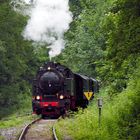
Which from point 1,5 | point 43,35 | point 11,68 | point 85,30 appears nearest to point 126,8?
point 43,35

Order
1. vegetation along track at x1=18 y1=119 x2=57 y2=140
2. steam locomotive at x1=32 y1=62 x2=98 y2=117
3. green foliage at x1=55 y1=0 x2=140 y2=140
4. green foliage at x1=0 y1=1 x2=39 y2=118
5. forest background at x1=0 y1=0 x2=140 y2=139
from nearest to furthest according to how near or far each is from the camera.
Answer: green foliage at x1=55 y1=0 x2=140 y2=140
forest background at x1=0 y1=0 x2=140 y2=139
vegetation along track at x1=18 y1=119 x2=57 y2=140
steam locomotive at x1=32 y1=62 x2=98 y2=117
green foliage at x1=0 y1=1 x2=39 y2=118

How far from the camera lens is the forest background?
14.4 metres

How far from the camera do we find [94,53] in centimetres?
3725

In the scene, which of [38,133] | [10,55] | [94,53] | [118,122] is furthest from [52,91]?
[10,55]

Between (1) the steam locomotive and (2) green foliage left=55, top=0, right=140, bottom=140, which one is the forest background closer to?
(2) green foliage left=55, top=0, right=140, bottom=140

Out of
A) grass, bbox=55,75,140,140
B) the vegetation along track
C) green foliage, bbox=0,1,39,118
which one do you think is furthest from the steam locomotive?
green foliage, bbox=0,1,39,118

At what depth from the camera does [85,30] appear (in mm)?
39812

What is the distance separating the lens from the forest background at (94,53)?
1440cm

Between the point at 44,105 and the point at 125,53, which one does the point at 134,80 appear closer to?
the point at 125,53

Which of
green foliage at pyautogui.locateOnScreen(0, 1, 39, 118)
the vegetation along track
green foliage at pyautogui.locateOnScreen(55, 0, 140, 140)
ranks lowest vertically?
the vegetation along track

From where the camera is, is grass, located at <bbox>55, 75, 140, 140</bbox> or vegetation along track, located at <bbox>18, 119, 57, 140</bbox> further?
vegetation along track, located at <bbox>18, 119, 57, 140</bbox>

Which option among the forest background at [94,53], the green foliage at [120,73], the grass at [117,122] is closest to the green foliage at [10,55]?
the forest background at [94,53]

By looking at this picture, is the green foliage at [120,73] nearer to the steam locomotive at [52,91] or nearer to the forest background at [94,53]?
the forest background at [94,53]

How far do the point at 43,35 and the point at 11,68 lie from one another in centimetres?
1939
